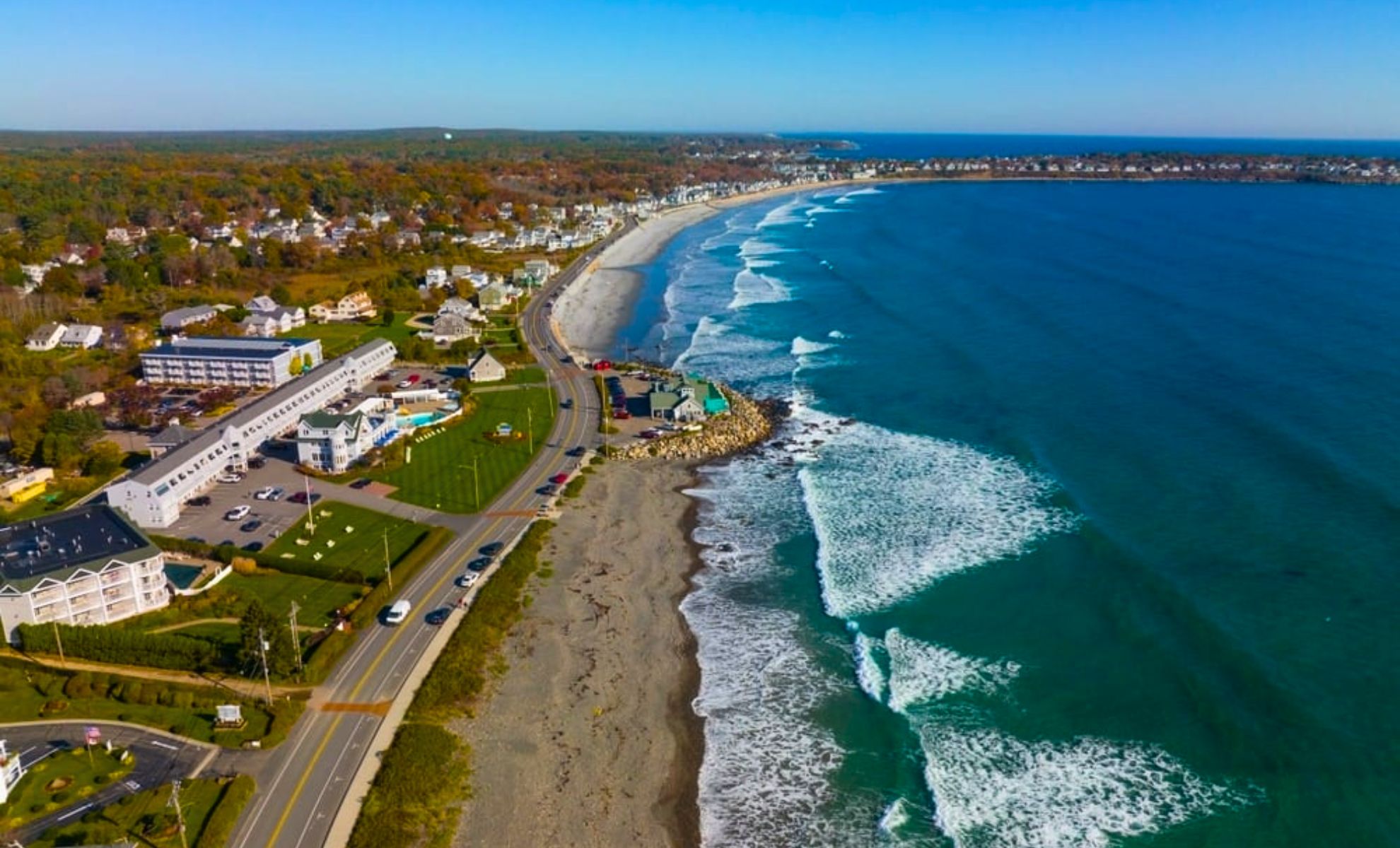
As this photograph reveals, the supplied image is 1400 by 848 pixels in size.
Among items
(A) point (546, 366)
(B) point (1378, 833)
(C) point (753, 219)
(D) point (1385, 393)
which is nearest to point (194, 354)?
(A) point (546, 366)

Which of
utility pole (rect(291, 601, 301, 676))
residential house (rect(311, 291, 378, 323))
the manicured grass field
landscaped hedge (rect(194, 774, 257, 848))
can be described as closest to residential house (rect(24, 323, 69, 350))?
residential house (rect(311, 291, 378, 323))

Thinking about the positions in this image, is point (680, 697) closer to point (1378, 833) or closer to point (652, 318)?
point (1378, 833)

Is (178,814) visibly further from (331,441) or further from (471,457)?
(471,457)

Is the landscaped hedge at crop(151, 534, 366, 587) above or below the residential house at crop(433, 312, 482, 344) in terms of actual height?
below

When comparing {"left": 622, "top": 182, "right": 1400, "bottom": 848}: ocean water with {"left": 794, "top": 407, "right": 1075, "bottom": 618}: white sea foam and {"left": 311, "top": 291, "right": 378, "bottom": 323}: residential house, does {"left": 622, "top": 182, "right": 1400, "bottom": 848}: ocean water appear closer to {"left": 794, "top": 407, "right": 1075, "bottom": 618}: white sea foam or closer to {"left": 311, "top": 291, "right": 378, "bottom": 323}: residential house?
{"left": 794, "top": 407, "right": 1075, "bottom": 618}: white sea foam

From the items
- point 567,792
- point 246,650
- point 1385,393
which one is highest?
point 1385,393

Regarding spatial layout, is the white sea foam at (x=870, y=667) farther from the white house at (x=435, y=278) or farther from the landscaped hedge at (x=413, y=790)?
the white house at (x=435, y=278)

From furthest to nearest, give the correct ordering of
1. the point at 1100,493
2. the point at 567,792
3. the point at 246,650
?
the point at 1100,493
the point at 246,650
the point at 567,792
